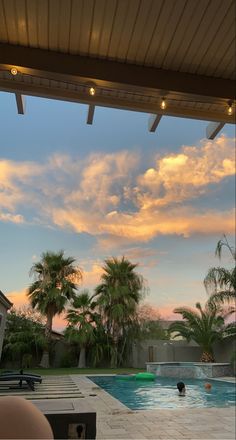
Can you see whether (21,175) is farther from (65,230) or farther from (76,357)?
(76,357)

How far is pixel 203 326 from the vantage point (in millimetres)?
12531

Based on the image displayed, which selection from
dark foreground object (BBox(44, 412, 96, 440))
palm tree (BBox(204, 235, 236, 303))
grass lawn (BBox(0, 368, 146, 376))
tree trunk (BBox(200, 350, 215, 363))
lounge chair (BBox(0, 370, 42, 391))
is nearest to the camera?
dark foreground object (BBox(44, 412, 96, 440))

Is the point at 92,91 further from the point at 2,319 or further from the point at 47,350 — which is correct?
the point at 47,350

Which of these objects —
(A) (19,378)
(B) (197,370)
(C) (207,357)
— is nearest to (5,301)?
(A) (19,378)

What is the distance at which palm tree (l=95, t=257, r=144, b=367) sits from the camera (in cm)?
633

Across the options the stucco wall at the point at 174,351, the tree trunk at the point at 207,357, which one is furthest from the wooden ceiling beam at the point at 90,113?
the tree trunk at the point at 207,357

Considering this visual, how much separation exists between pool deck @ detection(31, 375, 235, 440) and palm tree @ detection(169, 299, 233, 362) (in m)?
6.54

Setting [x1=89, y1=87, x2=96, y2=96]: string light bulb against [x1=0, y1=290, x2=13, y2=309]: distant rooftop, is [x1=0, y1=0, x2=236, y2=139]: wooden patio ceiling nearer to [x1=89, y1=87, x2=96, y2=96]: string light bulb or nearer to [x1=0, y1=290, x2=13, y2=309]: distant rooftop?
[x1=89, y1=87, x2=96, y2=96]: string light bulb

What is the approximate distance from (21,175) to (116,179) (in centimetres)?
204

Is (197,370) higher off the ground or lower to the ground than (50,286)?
lower

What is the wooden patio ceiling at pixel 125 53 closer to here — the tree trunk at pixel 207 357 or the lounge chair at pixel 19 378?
the lounge chair at pixel 19 378

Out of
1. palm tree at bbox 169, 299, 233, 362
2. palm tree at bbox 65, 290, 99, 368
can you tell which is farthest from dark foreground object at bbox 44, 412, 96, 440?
palm tree at bbox 169, 299, 233, 362

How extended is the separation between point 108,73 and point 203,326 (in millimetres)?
11536

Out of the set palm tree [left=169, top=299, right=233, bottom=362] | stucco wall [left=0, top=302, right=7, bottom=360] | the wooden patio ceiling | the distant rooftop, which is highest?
the wooden patio ceiling
